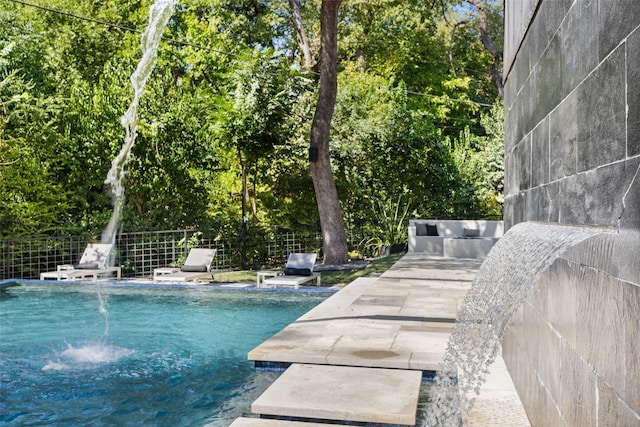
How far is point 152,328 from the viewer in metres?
9.88

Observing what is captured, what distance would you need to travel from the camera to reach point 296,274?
13.2 meters

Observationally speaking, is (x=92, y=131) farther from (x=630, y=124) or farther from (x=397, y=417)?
(x=630, y=124)

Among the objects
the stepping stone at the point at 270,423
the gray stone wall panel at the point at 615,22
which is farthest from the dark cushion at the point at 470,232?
the gray stone wall panel at the point at 615,22

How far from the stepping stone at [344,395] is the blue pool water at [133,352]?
2.75ft

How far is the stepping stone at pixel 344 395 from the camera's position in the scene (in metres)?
4.27

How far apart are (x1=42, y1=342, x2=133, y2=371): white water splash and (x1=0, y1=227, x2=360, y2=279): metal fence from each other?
26.5 feet

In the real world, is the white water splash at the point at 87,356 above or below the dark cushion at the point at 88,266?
below

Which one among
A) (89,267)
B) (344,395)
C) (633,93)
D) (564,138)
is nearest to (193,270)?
(89,267)

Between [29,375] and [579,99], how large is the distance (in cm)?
635

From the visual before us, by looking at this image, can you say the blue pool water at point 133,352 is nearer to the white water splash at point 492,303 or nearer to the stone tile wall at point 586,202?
the white water splash at point 492,303

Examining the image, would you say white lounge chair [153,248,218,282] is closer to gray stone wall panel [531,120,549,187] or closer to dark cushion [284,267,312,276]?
dark cushion [284,267,312,276]

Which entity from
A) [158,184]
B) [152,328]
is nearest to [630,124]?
[152,328]

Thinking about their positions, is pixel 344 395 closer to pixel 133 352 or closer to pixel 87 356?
pixel 133 352

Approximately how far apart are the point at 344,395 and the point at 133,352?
4343mm
